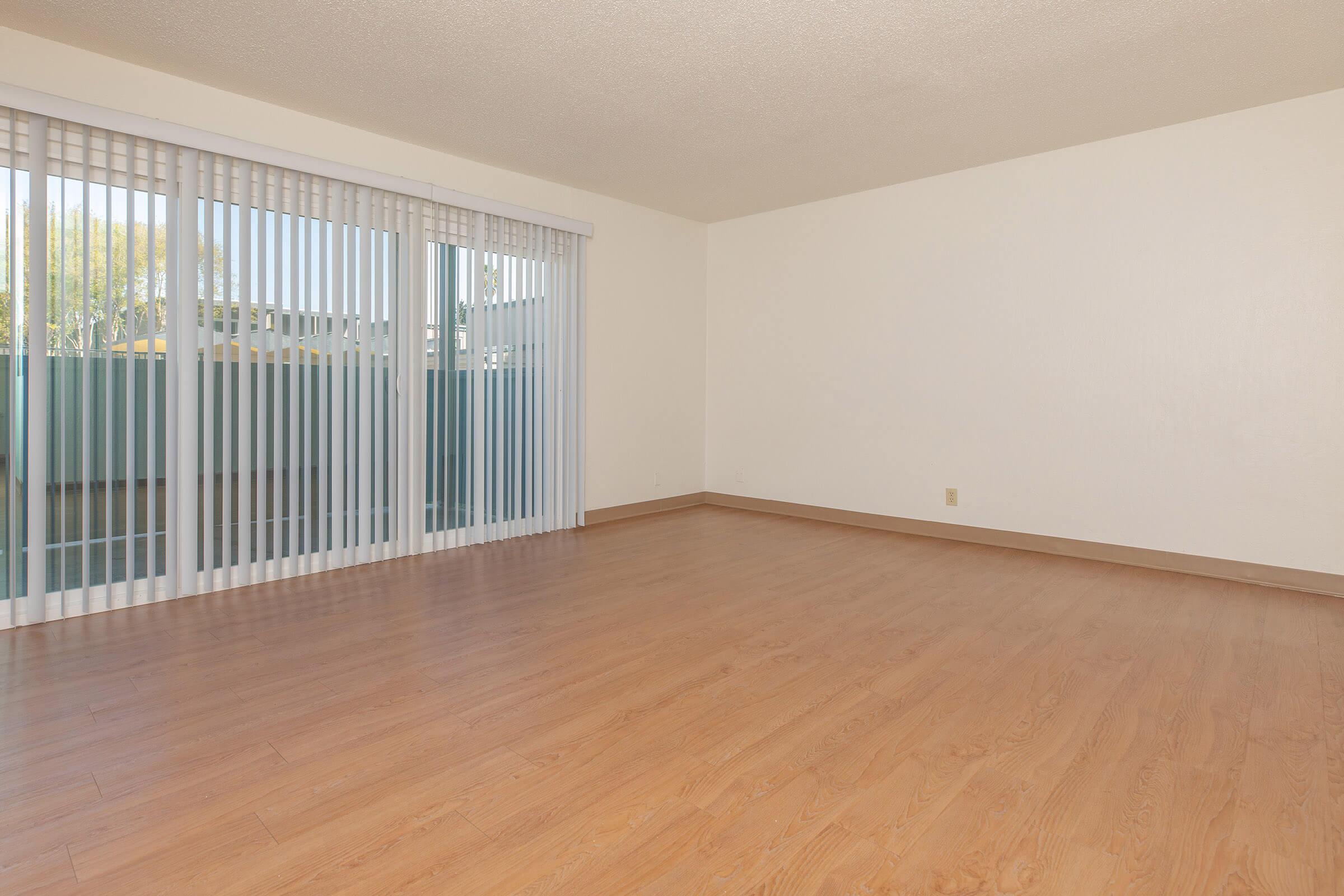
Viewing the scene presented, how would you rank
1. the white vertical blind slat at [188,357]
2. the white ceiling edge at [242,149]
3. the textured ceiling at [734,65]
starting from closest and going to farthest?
1. the textured ceiling at [734,65]
2. the white ceiling edge at [242,149]
3. the white vertical blind slat at [188,357]

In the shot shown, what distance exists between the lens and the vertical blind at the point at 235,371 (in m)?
3.20

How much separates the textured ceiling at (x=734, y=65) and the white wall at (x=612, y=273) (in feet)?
0.42

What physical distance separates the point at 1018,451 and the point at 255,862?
4.88 m

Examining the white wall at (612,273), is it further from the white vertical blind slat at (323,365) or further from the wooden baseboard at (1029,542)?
the white vertical blind slat at (323,365)

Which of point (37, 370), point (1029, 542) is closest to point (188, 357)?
point (37, 370)

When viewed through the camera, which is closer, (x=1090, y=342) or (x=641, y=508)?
(x=1090, y=342)

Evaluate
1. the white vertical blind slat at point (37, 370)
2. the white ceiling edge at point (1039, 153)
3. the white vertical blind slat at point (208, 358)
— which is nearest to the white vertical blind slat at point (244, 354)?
the white vertical blind slat at point (208, 358)

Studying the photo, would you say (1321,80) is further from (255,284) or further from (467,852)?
(255,284)

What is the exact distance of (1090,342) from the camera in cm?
461

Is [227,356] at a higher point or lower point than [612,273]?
lower

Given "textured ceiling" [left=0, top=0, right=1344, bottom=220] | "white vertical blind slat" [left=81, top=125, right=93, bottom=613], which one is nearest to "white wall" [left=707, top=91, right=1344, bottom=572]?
"textured ceiling" [left=0, top=0, right=1344, bottom=220]

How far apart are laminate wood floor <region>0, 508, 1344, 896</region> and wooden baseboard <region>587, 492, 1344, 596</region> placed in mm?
240

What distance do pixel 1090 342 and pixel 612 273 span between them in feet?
11.9

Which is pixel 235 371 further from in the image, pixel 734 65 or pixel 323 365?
pixel 734 65
